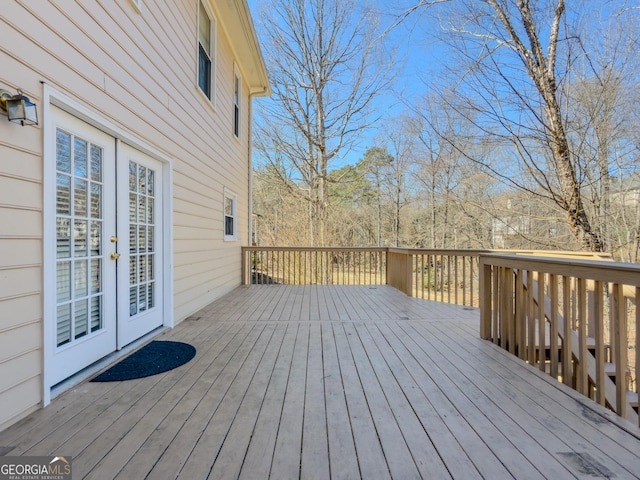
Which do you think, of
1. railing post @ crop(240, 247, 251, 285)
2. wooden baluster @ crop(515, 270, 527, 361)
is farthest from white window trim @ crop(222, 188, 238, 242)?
wooden baluster @ crop(515, 270, 527, 361)

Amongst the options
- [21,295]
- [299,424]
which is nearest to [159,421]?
[299,424]

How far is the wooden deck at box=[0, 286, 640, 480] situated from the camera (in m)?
1.34

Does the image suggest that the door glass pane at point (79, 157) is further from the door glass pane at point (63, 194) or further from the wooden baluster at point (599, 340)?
the wooden baluster at point (599, 340)

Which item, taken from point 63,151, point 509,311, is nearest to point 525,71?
point 509,311

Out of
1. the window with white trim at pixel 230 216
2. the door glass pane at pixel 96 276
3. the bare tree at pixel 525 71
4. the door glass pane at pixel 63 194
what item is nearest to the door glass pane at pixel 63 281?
the door glass pane at pixel 96 276

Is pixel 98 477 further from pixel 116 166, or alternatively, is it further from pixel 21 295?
pixel 116 166

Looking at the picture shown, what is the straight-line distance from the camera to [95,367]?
2287 mm

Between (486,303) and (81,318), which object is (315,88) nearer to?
(486,303)

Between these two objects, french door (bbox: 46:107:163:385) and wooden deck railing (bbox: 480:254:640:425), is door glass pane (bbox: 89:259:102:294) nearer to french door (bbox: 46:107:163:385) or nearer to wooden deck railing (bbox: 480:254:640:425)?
french door (bbox: 46:107:163:385)

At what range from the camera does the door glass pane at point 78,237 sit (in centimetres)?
202

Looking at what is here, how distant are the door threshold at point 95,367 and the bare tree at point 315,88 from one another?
23.2 feet

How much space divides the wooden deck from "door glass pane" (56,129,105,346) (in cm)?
46

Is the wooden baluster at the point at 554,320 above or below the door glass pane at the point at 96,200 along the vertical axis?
below

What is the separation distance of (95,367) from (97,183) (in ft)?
4.43
